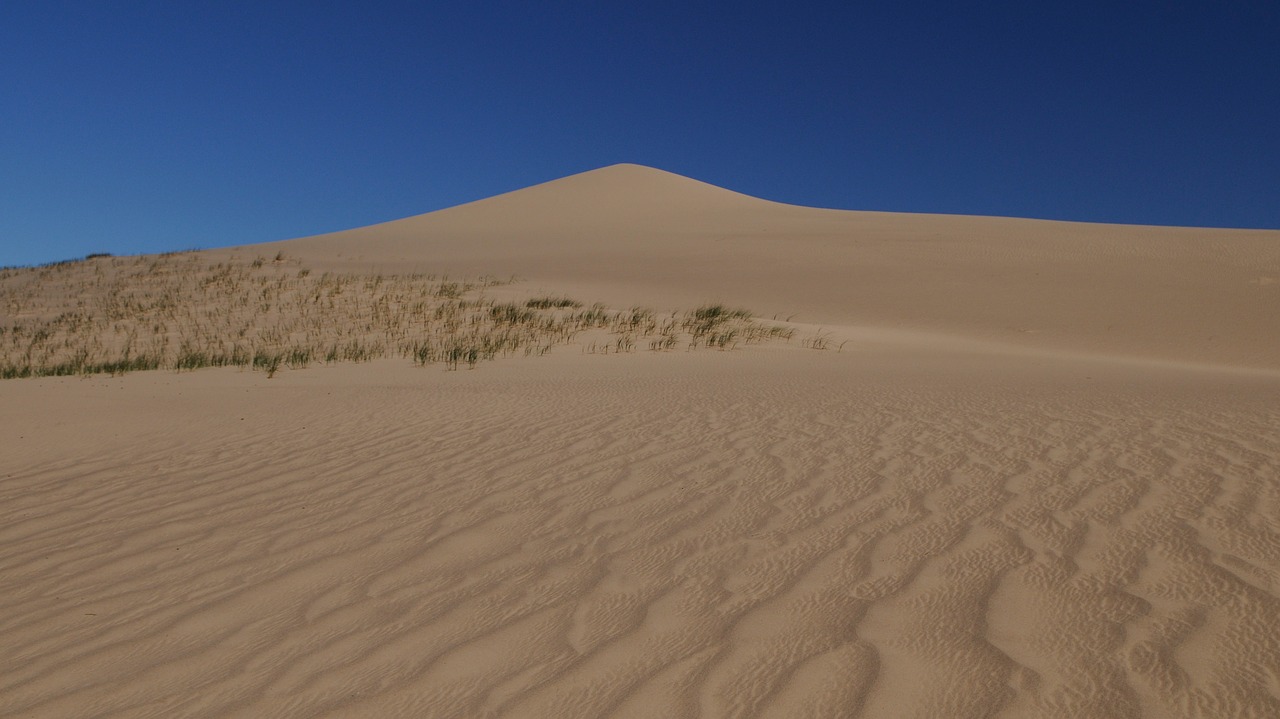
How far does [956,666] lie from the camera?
2.35m

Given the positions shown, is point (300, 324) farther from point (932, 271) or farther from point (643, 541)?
point (932, 271)

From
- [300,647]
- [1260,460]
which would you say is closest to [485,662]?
[300,647]

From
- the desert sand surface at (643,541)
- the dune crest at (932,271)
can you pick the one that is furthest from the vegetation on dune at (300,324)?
the dune crest at (932,271)

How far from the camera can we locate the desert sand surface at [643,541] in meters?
2.36

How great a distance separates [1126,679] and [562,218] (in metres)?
40.4

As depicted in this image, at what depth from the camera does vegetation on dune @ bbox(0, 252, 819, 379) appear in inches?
440

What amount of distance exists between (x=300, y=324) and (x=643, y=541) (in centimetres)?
1261

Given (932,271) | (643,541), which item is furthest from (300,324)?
(932,271)

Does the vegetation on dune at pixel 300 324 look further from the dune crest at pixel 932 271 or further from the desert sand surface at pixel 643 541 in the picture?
the dune crest at pixel 932 271

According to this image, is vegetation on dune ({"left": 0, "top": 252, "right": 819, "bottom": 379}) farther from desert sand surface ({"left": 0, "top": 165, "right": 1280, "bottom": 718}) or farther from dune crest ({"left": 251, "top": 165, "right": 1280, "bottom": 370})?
dune crest ({"left": 251, "top": 165, "right": 1280, "bottom": 370})

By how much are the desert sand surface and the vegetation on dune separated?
175 centimetres

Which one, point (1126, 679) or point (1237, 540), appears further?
point (1237, 540)

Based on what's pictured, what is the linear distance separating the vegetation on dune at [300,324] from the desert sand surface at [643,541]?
1748 millimetres

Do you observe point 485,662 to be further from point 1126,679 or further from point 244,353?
point 244,353
